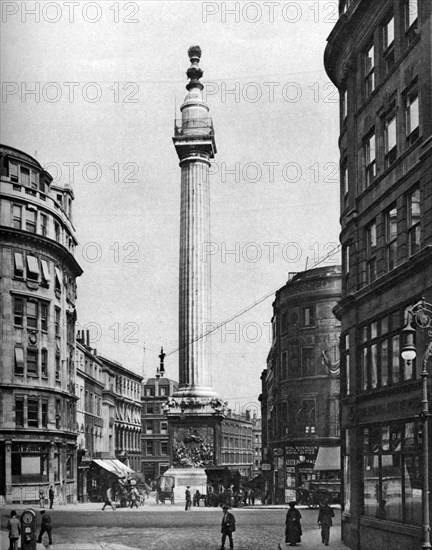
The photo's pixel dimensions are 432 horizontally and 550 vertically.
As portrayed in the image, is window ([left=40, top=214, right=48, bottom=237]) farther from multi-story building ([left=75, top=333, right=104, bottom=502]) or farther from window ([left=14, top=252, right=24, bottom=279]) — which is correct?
multi-story building ([left=75, top=333, right=104, bottom=502])

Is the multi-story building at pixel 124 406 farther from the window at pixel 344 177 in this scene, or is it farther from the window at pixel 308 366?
the window at pixel 344 177

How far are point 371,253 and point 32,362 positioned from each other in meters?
27.0

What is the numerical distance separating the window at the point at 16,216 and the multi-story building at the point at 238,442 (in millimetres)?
38879

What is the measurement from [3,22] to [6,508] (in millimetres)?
22974

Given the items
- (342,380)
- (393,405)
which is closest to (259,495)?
(342,380)

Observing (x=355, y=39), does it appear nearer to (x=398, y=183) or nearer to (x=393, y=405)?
(x=398, y=183)

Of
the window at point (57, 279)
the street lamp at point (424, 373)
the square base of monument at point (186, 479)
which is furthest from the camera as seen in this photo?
the square base of monument at point (186, 479)

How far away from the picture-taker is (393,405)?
2561 centimetres

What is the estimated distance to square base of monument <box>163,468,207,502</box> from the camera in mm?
58875

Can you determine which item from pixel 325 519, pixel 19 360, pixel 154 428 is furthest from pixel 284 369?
pixel 154 428

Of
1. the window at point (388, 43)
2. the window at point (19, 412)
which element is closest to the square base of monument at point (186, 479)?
the window at point (19, 412)

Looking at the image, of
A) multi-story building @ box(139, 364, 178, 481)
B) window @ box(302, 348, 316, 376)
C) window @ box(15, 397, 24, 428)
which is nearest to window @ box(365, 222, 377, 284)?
window @ box(302, 348, 316, 376)

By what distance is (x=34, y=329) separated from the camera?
164ft

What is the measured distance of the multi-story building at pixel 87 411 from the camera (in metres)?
66.4
